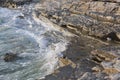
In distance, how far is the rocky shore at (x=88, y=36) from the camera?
15914 millimetres

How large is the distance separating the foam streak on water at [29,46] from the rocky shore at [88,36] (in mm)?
951

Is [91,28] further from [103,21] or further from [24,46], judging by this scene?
[24,46]

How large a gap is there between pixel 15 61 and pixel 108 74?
7524mm

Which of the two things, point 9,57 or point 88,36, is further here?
point 88,36

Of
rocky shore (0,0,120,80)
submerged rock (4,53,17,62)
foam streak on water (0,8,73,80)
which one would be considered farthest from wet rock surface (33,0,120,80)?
submerged rock (4,53,17,62)

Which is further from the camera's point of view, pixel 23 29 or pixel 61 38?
pixel 23 29

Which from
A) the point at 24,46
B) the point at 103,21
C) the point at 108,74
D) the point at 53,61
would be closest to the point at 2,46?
the point at 24,46

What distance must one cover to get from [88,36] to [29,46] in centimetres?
482

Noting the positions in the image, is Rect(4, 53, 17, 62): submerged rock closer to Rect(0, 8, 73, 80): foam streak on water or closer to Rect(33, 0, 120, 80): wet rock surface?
Rect(0, 8, 73, 80): foam streak on water

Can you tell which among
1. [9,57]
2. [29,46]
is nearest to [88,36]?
[29,46]

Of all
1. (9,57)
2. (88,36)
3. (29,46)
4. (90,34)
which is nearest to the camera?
(9,57)

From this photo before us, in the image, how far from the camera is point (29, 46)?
23.6 meters

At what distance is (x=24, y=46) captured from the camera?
77.3 feet

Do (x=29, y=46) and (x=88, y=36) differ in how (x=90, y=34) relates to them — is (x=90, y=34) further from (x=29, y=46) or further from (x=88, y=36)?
(x=29, y=46)
